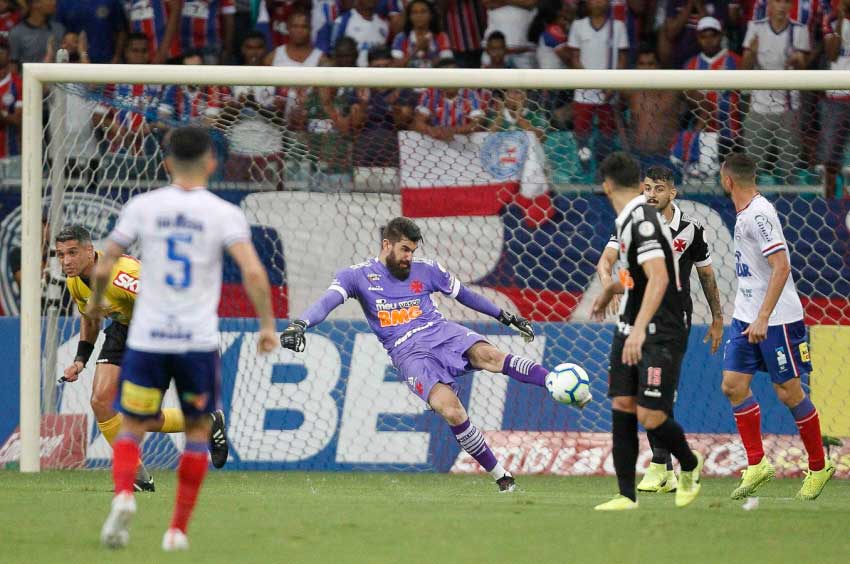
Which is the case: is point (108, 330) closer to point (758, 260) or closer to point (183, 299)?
point (183, 299)

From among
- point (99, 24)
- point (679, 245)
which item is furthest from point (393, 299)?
point (99, 24)

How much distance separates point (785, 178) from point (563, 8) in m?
3.52

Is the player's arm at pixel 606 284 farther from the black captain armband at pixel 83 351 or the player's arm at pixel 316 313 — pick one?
the black captain armband at pixel 83 351

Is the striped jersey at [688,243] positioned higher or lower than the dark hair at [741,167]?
lower

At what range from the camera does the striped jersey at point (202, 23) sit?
14.8 m

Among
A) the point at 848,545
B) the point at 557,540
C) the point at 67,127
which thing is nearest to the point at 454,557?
the point at 557,540

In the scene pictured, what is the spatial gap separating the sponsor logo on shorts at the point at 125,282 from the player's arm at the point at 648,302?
361 centimetres

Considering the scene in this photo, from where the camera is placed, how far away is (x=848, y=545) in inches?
243

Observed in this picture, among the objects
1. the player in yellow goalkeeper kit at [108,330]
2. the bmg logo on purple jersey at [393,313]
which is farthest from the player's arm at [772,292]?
the player in yellow goalkeeper kit at [108,330]

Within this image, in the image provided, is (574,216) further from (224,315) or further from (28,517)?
(28,517)

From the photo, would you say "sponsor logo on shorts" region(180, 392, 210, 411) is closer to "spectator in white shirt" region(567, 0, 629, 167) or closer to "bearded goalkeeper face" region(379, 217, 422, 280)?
"bearded goalkeeper face" region(379, 217, 422, 280)

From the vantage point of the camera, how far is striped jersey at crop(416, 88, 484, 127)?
12.4 meters

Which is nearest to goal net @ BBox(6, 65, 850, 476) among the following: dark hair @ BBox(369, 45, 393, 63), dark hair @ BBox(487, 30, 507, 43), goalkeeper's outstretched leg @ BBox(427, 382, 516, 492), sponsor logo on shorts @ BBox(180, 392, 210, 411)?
dark hair @ BBox(369, 45, 393, 63)

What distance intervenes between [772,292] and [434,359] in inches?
97.9
